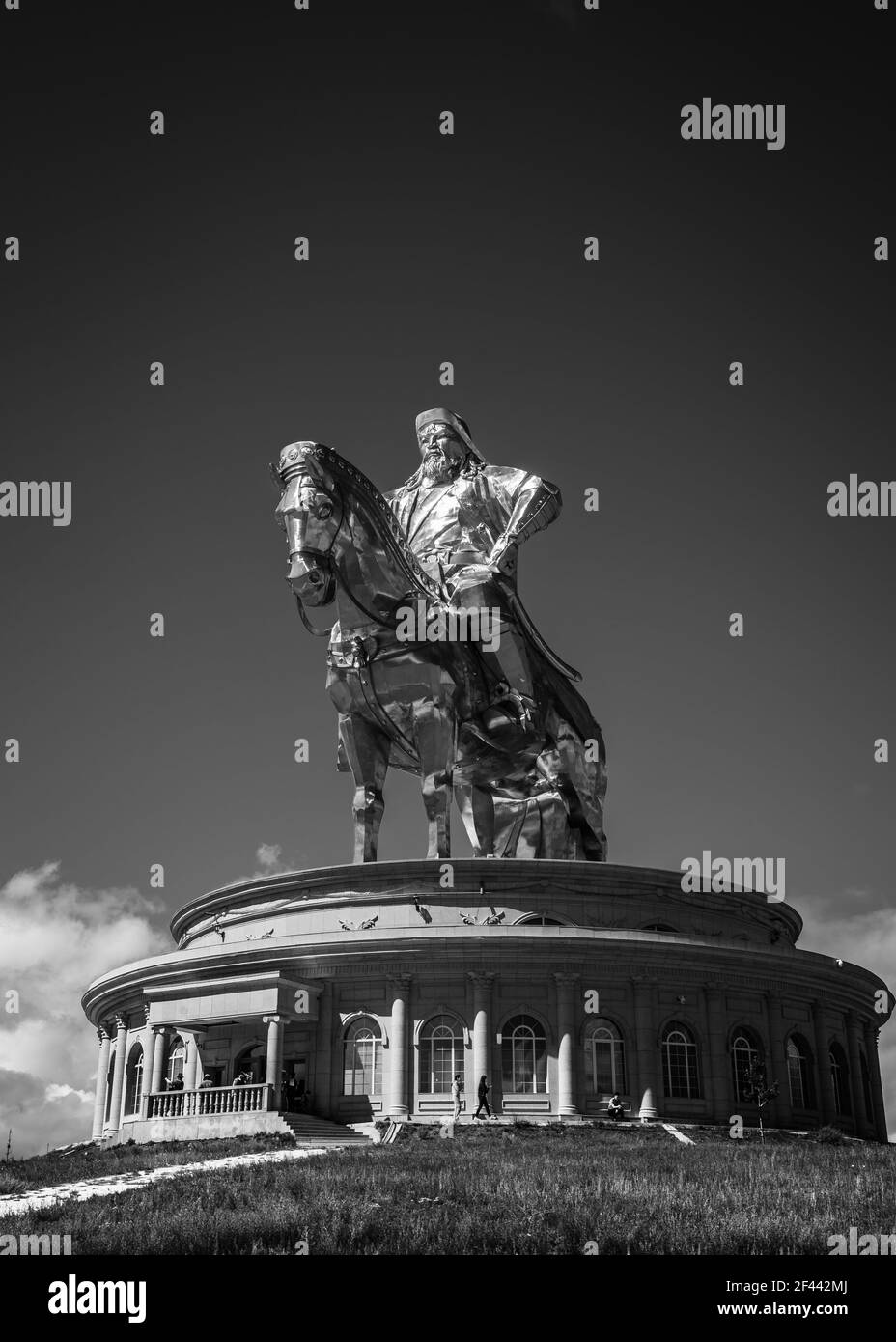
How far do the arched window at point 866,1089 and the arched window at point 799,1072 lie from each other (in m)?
2.99

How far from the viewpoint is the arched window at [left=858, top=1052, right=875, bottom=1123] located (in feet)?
112

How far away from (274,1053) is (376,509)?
482 inches

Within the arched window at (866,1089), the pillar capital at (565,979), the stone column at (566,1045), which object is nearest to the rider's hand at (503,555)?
the pillar capital at (565,979)

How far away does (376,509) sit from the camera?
31.3 metres

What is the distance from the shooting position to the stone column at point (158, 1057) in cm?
3055

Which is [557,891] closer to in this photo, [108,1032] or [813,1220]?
[108,1032]

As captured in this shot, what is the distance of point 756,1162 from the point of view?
20.3 m

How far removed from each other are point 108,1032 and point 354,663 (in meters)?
13.1

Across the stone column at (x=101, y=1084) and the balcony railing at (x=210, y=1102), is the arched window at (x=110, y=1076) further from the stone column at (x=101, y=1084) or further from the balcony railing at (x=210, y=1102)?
the balcony railing at (x=210, y=1102)

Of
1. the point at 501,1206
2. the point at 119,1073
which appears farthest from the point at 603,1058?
the point at 501,1206

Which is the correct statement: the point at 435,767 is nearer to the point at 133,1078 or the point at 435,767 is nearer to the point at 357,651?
the point at 357,651

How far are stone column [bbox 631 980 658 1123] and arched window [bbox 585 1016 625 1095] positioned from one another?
0.43m

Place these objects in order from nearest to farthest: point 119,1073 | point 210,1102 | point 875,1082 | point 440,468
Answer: point 210,1102 → point 119,1073 → point 875,1082 → point 440,468
